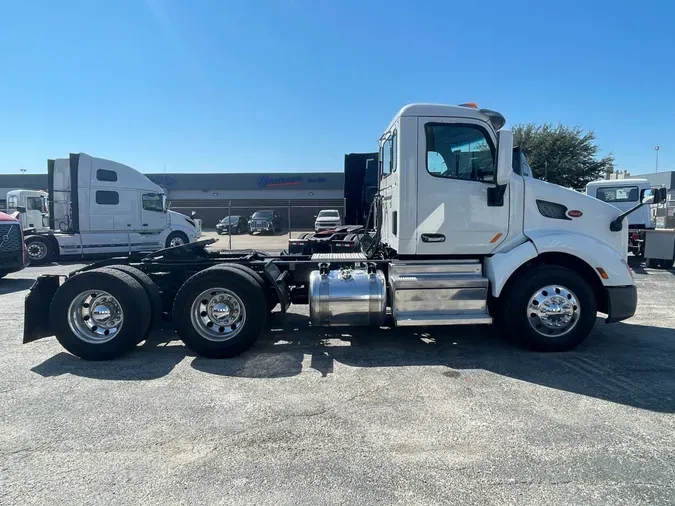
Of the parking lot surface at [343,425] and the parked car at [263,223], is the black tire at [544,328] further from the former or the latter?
the parked car at [263,223]

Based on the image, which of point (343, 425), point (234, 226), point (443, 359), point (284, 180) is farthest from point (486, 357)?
point (284, 180)

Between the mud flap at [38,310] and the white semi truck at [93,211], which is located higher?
the white semi truck at [93,211]

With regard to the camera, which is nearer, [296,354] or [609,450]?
[609,450]

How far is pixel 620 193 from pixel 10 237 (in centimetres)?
1846

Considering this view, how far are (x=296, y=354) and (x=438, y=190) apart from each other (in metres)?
2.75

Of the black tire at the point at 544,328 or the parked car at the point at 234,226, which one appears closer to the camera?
the black tire at the point at 544,328

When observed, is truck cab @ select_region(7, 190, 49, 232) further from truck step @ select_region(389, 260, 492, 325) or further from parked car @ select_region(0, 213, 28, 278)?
truck step @ select_region(389, 260, 492, 325)

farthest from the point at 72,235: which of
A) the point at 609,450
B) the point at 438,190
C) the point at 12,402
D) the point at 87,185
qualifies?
the point at 609,450

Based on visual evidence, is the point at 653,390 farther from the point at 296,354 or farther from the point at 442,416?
the point at 296,354

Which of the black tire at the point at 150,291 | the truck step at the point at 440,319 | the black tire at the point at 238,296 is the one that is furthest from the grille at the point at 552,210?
the black tire at the point at 150,291

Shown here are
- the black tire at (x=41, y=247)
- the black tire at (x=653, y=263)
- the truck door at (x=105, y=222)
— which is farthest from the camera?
the truck door at (x=105, y=222)

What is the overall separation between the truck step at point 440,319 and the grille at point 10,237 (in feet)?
34.0

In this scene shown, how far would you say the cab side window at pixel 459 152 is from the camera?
17.9 ft

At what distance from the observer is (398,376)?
4652 millimetres
